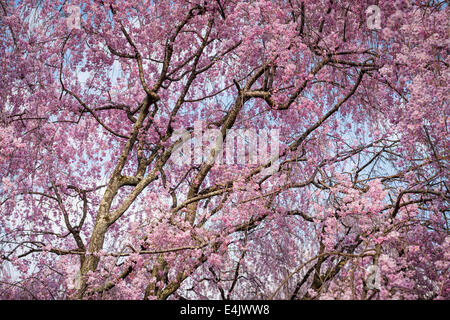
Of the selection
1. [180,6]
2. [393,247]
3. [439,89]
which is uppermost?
[180,6]

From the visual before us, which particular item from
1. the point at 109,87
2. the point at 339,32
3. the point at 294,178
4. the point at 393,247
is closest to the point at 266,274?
the point at 294,178

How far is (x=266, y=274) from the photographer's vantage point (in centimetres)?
661

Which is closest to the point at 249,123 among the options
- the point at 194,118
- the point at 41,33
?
the point at 194,118

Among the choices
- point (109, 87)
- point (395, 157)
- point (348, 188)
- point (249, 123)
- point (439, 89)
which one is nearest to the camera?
point (439, 89)

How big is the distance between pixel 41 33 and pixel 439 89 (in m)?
5.56

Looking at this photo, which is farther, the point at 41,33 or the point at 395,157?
the point at 41,33

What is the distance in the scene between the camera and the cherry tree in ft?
13.8

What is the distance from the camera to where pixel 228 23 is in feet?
22.7

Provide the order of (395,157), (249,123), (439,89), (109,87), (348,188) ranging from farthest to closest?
(109,87), (249,123), (395,157), (348,188), (439,89)

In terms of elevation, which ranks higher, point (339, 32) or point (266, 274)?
point (339, 32)

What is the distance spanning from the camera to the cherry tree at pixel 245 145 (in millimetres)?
4199

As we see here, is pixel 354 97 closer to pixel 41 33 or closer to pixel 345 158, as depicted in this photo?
pixel 345 158

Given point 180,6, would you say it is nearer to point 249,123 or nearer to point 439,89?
point 249,123

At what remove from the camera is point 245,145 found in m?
7.11
